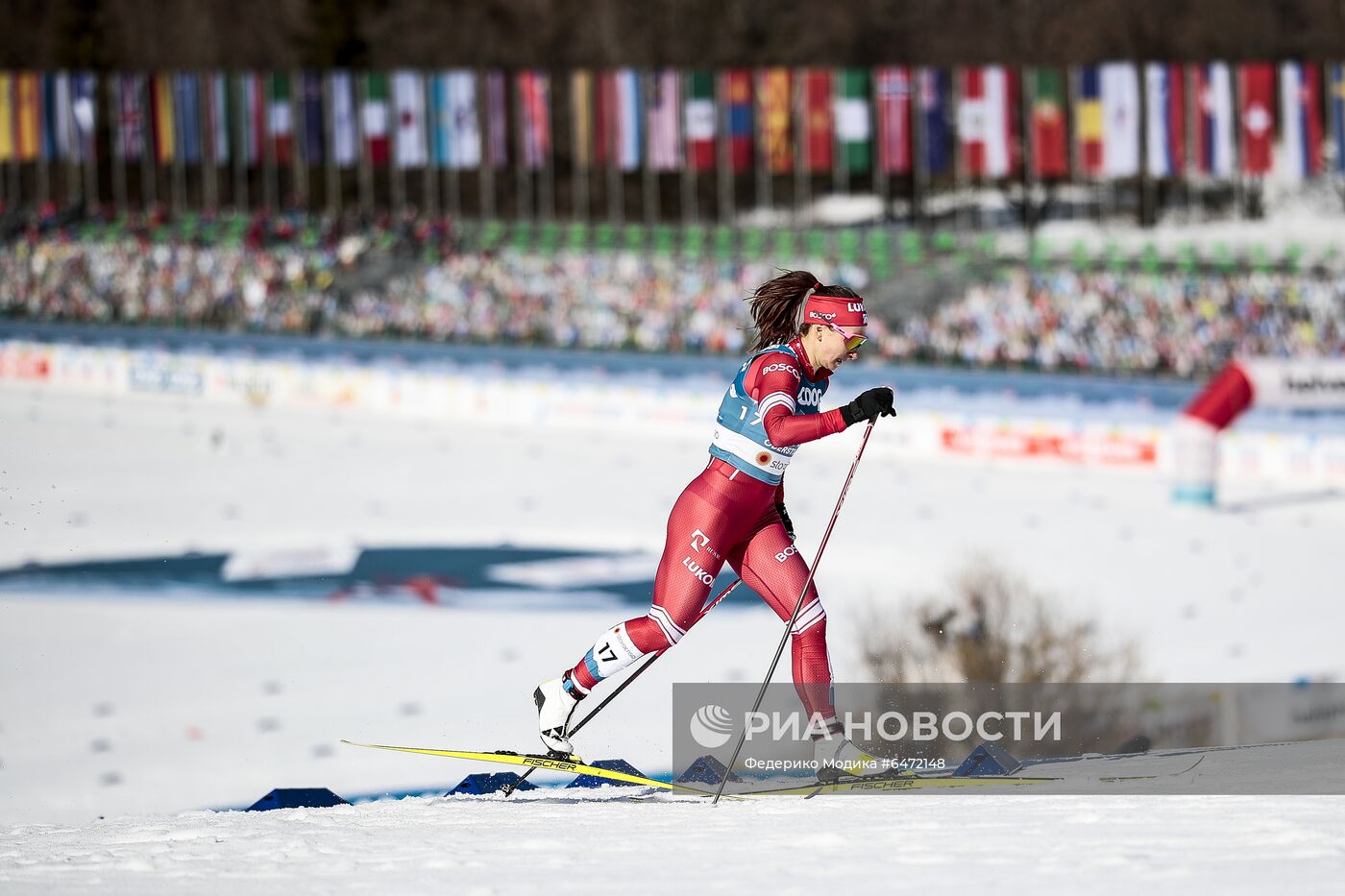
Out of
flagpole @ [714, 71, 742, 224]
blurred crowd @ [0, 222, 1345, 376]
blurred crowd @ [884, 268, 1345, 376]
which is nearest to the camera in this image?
blurred crowd @ [884, 268, 1345, 376]

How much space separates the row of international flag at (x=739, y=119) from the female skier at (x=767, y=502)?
103 ft

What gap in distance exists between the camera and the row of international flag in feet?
120

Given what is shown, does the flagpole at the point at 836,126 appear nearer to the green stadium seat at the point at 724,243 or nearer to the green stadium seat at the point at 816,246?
the green stadium seat at the point at 816,246

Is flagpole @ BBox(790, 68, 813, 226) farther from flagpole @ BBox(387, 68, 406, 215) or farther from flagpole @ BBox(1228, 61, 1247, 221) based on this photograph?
flagpole @ BBox(387, 68, 406, 215)

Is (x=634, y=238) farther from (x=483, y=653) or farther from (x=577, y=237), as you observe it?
(x=483, y=653)

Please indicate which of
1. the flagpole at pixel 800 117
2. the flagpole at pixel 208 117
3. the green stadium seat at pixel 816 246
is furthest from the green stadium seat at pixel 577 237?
the flagpole at pixel 208 117

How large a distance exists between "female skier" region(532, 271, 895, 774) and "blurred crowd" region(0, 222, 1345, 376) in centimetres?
2097

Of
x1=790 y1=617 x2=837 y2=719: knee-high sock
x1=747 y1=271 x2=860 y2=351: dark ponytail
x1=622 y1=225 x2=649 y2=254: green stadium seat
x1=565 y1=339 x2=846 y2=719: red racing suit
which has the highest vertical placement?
x1=622 y1=225 x2=649 y2=254: green stadium seat

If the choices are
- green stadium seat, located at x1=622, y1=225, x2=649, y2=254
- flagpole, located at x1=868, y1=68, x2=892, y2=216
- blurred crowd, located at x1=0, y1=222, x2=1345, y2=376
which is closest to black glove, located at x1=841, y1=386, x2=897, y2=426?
blurred crowd, located at x1=0, y1=222, x2=1345, y2=376

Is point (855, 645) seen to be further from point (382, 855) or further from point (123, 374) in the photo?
point (123, 374)

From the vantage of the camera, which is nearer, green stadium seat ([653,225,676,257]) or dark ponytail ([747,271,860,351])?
dark ponytail ([747,271,860,351])

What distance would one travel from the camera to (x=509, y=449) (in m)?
29.6

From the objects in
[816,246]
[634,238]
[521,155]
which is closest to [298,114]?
[521,155]

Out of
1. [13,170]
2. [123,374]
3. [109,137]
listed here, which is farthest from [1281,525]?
[109,137]
